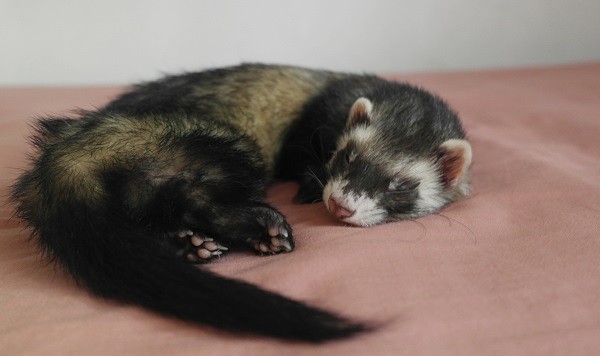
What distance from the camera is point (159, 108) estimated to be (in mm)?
1339

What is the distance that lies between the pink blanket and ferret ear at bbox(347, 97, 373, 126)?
247 mm

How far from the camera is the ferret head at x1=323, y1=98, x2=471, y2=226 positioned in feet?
4.06

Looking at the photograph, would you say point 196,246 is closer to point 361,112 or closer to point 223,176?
point 223,176

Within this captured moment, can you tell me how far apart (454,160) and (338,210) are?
0.34m

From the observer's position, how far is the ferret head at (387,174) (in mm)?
1237

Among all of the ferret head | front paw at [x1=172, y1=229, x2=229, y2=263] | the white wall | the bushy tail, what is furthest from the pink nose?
the white wall

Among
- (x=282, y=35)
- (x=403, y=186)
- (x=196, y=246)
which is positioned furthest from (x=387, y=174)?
(x=282, y=35)

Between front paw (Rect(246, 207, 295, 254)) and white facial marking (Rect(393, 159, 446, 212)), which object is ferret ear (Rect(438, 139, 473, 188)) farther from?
front paw (Rect(246, 207, 295, 254))

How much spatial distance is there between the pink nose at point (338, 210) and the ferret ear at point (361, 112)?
0.28 metres

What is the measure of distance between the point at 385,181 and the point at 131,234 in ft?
2.01

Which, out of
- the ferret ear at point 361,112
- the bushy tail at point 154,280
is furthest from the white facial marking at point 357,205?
the bushy tail at point 154,280

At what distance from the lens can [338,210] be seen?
1.20 metres

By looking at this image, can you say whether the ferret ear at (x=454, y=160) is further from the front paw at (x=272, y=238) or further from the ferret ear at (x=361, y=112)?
the front paw at (x=272, y=238)

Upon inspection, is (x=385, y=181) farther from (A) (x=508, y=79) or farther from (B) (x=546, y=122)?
(A) (x=508, y=79)
